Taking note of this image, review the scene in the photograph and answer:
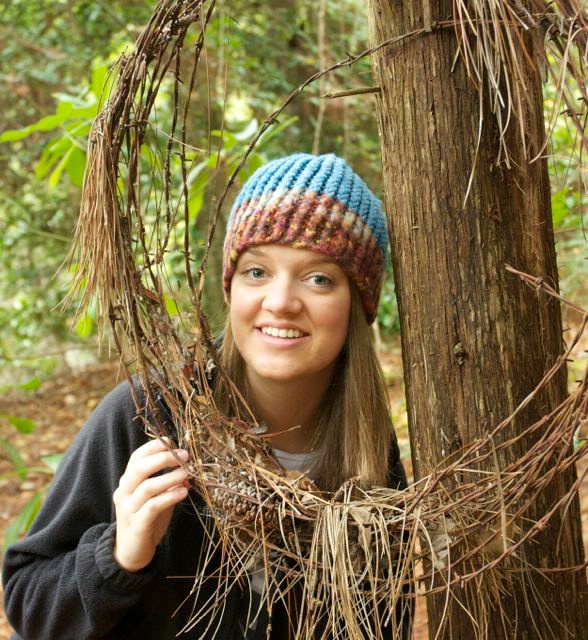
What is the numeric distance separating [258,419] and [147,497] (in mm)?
495

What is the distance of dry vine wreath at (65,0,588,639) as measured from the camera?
1.27 metres

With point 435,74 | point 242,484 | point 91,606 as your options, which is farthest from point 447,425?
point 91,606

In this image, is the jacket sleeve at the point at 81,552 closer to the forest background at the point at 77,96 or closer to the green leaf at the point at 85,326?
the green leaf at the point at 85,326

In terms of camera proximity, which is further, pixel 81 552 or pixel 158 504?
pixel 81 552

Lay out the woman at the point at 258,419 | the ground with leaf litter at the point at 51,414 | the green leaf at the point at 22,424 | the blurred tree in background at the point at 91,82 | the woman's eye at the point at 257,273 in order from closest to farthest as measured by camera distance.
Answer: the woman at the point at 258,419, the woman's eye at the point at 257,273, the green leaf at the point at 22,424, the ground with leaf litter at the point at 51,414, the blurred tree in background at the point at 91,82

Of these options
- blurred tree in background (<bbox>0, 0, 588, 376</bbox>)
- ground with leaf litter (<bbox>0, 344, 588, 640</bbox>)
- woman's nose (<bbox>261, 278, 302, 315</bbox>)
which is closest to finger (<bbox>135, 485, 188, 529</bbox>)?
woman's nose (<bbox>261, 278, 302, 315</bbox>)

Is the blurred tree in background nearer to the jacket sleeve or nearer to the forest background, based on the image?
the forest background

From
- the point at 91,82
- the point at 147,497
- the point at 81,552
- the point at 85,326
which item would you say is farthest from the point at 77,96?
the point at 147,497

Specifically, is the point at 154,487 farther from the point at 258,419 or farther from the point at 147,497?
the point at 258,419

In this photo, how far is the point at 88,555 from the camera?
1.65 meters

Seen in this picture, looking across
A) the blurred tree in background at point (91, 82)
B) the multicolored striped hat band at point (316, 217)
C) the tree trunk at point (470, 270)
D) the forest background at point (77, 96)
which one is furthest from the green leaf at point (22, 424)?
the tree trunk at point (470, 270)

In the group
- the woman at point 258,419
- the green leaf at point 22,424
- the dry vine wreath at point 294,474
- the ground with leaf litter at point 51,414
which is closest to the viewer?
the dry vine wreath at point 294,474

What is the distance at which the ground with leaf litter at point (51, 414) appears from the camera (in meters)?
4.82

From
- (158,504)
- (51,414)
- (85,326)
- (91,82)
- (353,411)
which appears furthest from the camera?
(51,414)
